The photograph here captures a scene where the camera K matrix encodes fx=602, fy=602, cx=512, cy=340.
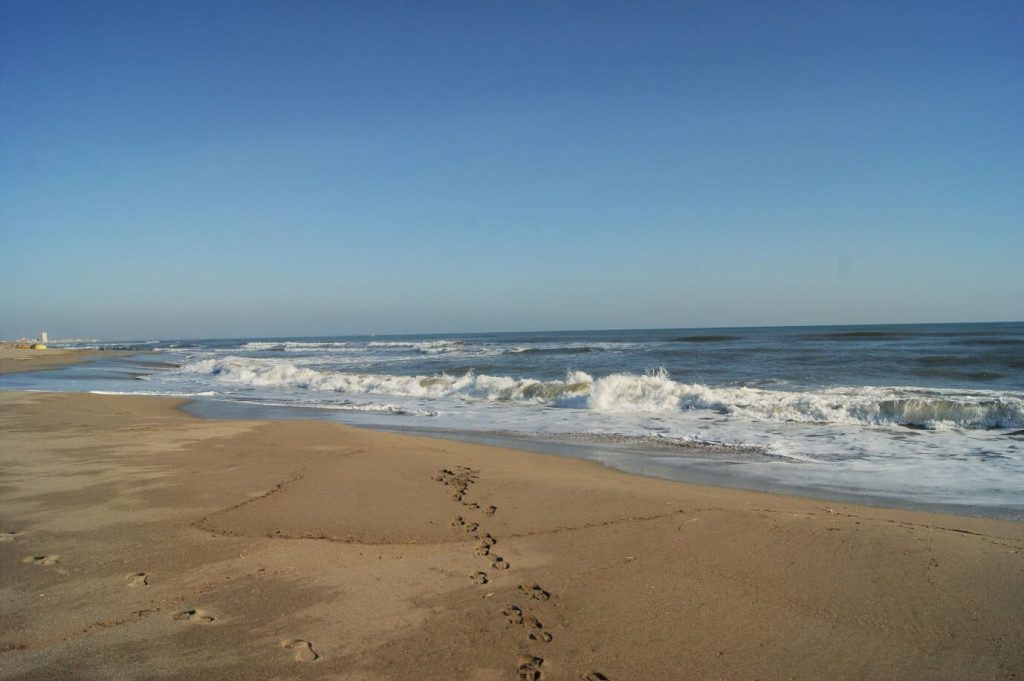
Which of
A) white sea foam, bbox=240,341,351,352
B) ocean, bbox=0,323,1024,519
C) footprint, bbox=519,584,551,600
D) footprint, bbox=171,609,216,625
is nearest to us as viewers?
footprint, bbox=171,609,216,625

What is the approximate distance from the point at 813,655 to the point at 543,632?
1407 millimetres

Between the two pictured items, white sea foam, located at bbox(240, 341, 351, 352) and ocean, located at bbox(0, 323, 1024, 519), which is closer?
ocean, located at bbox(0, 323, 1024, 519)

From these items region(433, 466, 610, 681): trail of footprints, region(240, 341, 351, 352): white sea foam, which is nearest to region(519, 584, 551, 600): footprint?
region(433, 466, 610, 681): trail of footprints

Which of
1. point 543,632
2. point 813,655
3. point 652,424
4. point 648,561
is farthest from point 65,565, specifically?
point 652,424

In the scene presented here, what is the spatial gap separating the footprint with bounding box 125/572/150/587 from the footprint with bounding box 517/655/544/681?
8.41 feet

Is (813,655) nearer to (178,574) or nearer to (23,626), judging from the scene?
(178,574)

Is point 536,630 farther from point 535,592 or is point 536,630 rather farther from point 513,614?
point 535,592

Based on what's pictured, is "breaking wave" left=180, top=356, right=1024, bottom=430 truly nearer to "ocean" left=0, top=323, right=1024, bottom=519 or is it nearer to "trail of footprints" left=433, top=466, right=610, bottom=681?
"ocean" left=0, top=323, right=1024, bottom=519

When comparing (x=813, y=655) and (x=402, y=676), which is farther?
(x=813, y=655)

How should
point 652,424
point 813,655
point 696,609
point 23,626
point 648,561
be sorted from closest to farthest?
point 813,655, point 23,626, point 696,609, point 648,561, point 652,424

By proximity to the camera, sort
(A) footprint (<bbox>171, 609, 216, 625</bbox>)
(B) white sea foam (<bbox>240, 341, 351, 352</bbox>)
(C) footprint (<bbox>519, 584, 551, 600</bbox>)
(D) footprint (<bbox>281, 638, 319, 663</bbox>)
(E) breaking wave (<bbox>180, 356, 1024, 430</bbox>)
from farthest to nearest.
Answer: (B) white sea foam (<bbox>240, 341, 351, 352</bbox>) → (E) breaking wave (<bbox>180, 356, 1024, 430</bbox>) → (C) footprint (<bbox>519, 584, 551, 600</bbox>) → (A) footprint (<bbox>171, 609, 216, 625</bbox>) → (D) footprint (<bbox>281, 638, 319, 663</bbox>)

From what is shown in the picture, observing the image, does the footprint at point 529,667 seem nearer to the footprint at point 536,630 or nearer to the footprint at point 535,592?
the footprint at point 536,630

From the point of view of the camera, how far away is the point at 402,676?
2.91 metres

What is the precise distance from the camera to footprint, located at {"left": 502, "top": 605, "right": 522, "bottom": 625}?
136 inches
